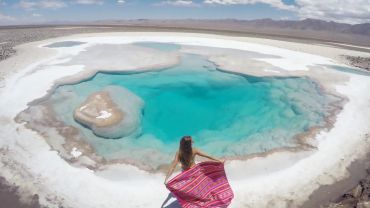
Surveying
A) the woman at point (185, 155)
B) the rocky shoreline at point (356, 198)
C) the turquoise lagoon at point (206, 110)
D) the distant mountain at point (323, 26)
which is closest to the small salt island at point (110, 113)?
the turquoise lagoon at point (206, 110)

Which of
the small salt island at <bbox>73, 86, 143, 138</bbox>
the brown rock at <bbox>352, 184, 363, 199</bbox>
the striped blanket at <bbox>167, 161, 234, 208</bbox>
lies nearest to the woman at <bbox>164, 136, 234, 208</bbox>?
the striped blanket at <bbox>167, 161, 234, 208</bbox>

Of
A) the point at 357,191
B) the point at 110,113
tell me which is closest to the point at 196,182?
the point at 357,191

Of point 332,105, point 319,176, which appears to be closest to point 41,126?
point 319,176

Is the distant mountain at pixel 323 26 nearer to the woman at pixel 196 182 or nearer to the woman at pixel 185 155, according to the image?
the woman at pixel 196 182

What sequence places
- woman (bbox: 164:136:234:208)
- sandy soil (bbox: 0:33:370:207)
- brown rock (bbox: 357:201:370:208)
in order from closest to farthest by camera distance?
1. woman (bbox: 164:136:234:208)
2. brown rock (bbox: 357:201:370:208)
3. sandy soil (bbox: 0:33:370:207)

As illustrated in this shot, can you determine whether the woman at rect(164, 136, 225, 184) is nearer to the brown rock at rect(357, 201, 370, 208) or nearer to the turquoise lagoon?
the turquoise lagoon

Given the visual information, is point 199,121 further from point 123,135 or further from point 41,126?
point 41,126

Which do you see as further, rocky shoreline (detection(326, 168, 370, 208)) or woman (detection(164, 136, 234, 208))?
rocky shoreline (detection(326, 168, 370, 208))
